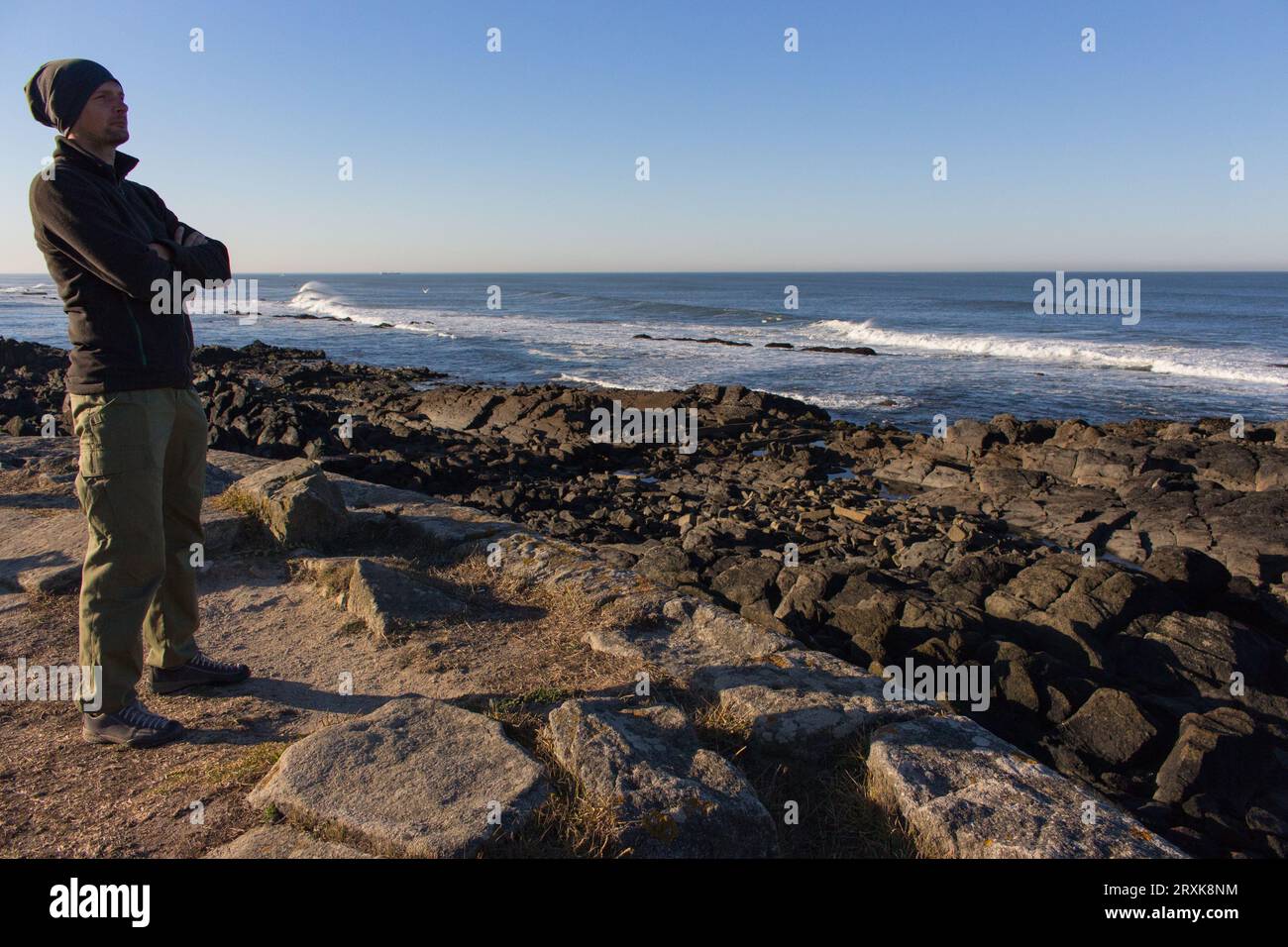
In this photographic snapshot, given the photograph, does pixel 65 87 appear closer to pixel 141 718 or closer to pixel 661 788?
pixel 141 718

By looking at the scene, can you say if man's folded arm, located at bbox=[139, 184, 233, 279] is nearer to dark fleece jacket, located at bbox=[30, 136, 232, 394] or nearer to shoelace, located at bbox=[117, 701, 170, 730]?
dark fleece jacket, located at bbox=[30, 136, 232, 394]

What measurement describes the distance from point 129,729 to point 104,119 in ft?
8.44

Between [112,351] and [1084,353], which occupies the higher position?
[1084,353]

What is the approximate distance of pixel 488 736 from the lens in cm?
325

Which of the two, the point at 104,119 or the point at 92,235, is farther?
the point at 104,119

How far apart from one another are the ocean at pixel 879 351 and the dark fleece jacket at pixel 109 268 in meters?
20.2

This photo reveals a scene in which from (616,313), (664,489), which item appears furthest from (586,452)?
(616,313)

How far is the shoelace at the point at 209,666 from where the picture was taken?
403cm

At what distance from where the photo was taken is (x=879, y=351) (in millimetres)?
39625

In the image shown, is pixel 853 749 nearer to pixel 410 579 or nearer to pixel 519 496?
pixel 410 579

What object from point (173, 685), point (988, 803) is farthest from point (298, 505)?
point (988, 803)

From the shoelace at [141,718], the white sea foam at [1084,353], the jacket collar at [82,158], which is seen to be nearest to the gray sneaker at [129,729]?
the shoelace at [141,718]

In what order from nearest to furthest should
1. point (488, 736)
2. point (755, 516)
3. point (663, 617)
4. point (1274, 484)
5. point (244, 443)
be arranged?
point (488, 736)
point (663, 617)
point (755, 516)
point (1274, 484)
point (244, 443)
